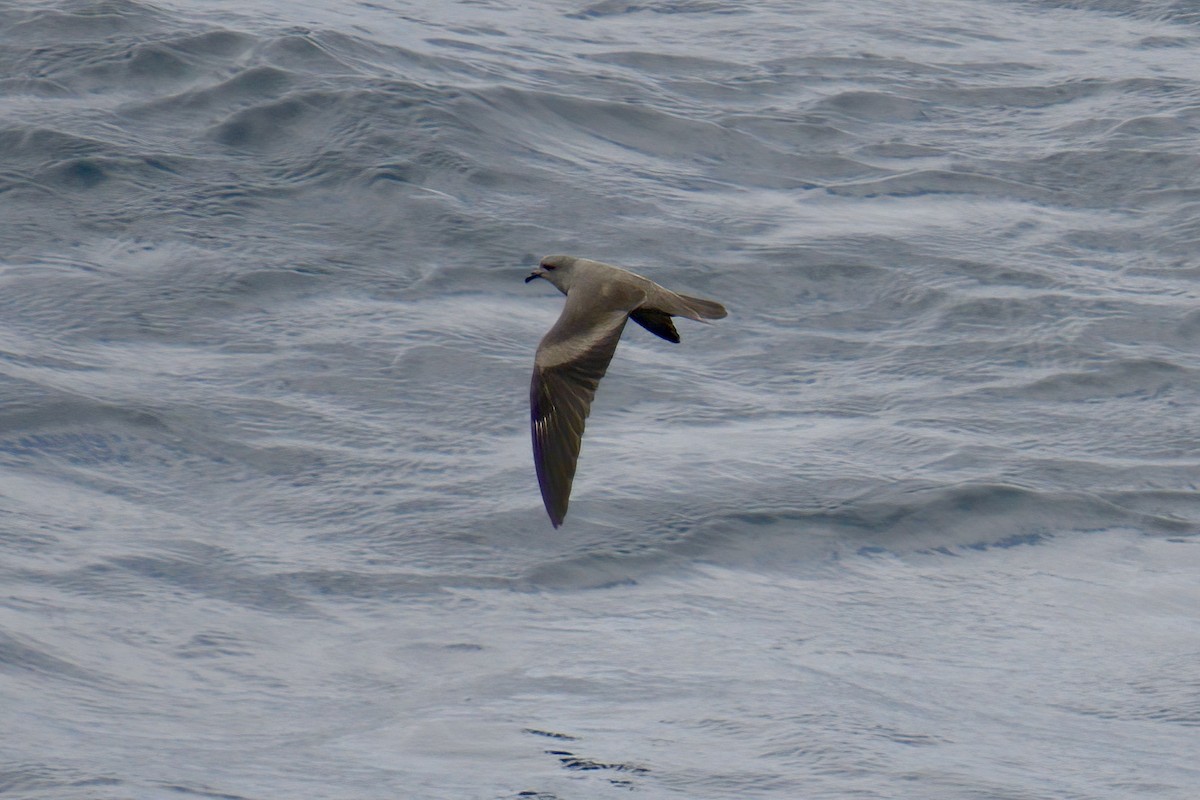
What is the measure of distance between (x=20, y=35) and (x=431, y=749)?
753 centimetres

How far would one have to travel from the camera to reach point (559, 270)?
694 centimetres

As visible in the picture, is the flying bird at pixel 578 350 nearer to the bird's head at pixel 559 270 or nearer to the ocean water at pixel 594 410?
the bird's head at pixel 559 270

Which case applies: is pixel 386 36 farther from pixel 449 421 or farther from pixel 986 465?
pixel 986 465

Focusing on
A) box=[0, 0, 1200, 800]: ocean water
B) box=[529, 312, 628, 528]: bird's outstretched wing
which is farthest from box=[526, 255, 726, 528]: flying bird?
box=[0, 0, 1200, 800]: ocean water

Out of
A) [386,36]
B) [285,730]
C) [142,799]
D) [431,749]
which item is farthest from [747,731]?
[386,36]

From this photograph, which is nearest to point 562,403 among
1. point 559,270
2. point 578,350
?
point 578,350

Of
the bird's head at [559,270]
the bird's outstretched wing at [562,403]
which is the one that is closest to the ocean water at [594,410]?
the bird's outstretched wing at [562,403]

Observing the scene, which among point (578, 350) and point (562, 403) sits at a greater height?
point (578, 350)

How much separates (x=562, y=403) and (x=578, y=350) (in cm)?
23

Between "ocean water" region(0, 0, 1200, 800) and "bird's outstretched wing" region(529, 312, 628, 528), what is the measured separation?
789 mm

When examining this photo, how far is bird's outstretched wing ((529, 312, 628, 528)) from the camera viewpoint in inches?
237

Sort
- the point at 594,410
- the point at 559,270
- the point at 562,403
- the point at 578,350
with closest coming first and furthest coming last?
the point at 562,403 → the point at 578,350 → the point at 559,270 → the point at 594,410

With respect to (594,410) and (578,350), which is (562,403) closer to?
(578,350)

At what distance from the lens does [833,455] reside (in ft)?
27.8
